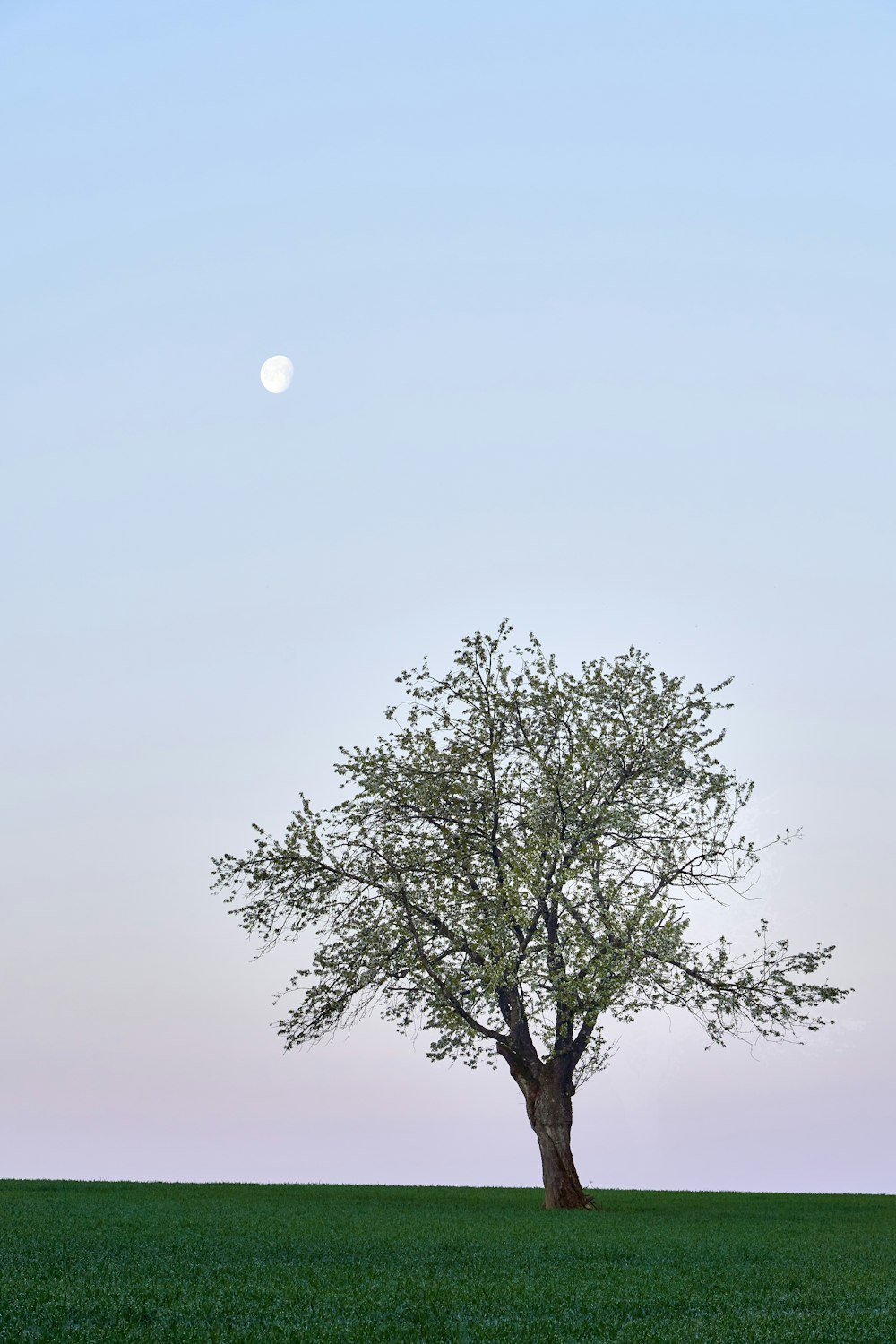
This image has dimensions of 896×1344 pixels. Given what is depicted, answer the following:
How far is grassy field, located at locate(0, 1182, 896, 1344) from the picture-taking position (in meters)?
15.1

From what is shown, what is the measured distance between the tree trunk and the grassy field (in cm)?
203

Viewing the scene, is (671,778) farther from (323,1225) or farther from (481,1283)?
(481,1283)

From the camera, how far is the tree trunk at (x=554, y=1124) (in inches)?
1583

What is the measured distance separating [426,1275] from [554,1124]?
815 inches

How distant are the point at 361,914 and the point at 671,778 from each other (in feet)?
37.5

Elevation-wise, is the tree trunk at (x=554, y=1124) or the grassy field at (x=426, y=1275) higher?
the tree trunk at (x=554, y=1124)

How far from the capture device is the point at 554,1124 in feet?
132

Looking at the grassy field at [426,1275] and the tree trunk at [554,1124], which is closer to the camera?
the grassy field at [426,1275]

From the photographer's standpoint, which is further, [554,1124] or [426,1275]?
[554,1124]

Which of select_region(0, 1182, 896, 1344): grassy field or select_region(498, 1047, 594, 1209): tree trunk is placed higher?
select_region(498, 1047, 594, 1209): tree trunk

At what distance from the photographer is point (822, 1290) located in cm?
2028

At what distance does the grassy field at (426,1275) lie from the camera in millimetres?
15117

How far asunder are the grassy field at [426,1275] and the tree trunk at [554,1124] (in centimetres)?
203

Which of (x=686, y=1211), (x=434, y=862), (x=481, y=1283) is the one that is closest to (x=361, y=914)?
(x=434, y=862)
